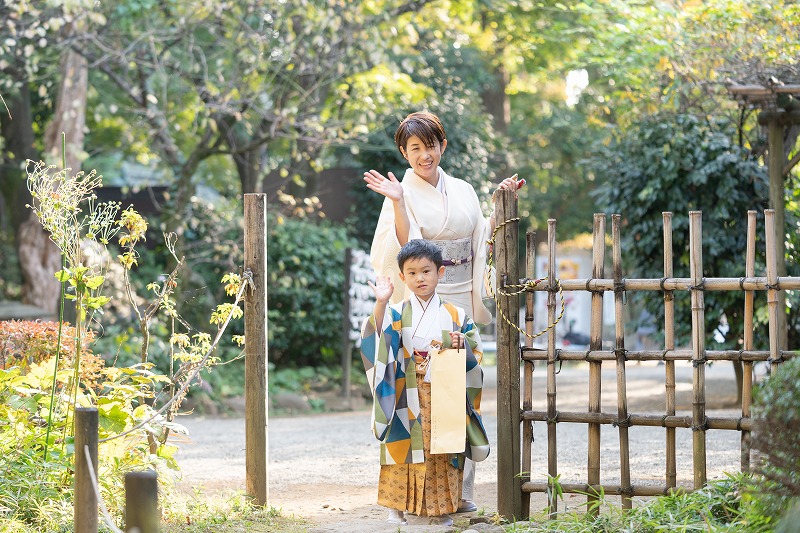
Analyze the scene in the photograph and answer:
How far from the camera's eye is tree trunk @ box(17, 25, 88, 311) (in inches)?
423

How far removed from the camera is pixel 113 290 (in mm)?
11836

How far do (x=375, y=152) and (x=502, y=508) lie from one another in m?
9.49

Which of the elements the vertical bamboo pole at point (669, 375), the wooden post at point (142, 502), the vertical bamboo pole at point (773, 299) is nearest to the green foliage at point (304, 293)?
the vertical bamboo pole at point (669, 375)

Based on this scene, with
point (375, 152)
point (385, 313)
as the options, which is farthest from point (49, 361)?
point (375, 152)

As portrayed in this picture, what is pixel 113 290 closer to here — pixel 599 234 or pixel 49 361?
pixel 49 361

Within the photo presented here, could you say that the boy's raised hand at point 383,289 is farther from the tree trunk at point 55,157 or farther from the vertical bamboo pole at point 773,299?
the tree trunk at point 55,157

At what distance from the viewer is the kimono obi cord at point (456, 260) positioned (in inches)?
201

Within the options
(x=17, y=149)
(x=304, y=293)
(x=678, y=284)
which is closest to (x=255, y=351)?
(x=678, y=284)

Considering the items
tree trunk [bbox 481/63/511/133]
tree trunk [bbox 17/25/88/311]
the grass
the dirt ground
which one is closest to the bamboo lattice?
the dirt ground

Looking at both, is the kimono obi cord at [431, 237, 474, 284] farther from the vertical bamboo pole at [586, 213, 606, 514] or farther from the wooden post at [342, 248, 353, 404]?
the wooden post at [342, 248, 353, 404]

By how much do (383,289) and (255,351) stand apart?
2.96ft

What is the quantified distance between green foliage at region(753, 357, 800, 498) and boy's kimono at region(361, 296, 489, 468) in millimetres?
1491

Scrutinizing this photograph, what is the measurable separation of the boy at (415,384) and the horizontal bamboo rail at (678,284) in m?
0.46

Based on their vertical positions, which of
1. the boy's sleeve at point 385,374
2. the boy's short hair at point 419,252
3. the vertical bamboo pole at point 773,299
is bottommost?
the boy's sleeve at point 385,374
